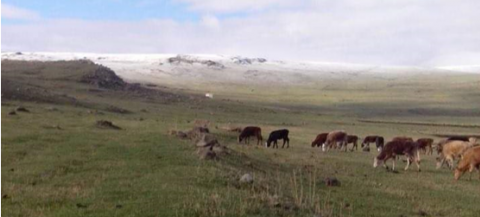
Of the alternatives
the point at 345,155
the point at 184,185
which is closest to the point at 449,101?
the point at 345,155

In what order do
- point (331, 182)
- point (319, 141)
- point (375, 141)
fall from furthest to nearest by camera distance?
point (375, 141)
point (319, 141)
point (331, 182)

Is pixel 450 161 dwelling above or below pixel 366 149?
above

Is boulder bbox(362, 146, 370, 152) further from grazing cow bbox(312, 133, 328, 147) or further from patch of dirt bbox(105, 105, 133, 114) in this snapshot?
patch of dirt bbox(105, 105, 133, 114)

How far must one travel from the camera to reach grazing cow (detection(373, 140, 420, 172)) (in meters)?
29.0

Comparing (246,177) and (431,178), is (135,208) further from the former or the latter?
(431,178)

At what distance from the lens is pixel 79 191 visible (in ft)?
51.1

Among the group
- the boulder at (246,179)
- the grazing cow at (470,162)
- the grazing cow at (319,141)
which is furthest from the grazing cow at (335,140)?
the boulder at (246,179)

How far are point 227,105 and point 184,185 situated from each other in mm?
67753

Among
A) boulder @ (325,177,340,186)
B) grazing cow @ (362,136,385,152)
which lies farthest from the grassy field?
grazing cow @ (362,136,385,152)

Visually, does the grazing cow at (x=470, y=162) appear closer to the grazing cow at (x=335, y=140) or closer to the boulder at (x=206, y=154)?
the boulder at (x=206, y=154)

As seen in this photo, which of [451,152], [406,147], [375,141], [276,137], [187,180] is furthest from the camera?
[375,141]

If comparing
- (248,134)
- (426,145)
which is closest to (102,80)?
(248,134)

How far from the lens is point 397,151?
29.4 m

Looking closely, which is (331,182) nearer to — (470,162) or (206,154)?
(206,154)
